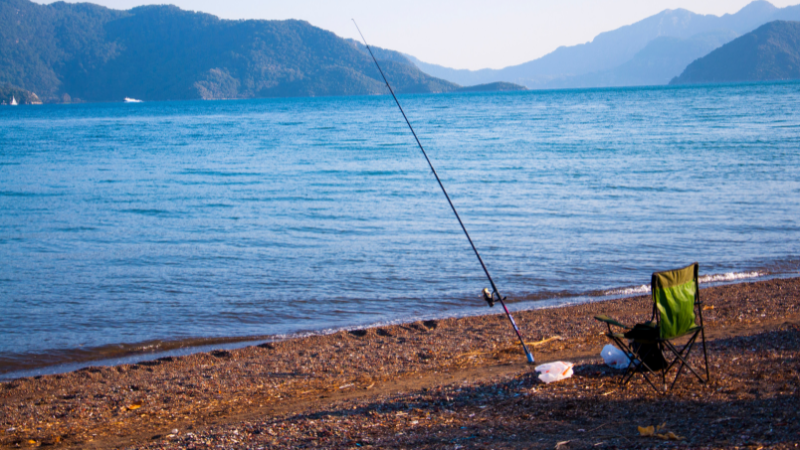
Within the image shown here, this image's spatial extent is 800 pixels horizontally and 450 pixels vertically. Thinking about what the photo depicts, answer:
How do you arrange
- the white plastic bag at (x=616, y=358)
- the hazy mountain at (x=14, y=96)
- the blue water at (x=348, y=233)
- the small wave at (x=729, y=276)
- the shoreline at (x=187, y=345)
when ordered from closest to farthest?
the white plastic bag at (x=616, y=358)
the shoreline at (x=187, y=345)
the blue water at (x=348, y=233)
the small wave at (x=729, y=276)
the hazy mountain at (x=14, y=96)

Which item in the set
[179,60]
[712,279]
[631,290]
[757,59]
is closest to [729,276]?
[712,279]

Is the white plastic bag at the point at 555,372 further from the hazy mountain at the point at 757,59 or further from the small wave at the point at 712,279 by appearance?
the hazy mountain at the point at 757,59

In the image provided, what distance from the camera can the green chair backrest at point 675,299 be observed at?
4543 mm

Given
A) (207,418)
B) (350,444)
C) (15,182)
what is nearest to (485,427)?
(350,444)

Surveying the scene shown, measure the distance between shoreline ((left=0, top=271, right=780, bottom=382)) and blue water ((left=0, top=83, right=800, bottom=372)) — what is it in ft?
0.34

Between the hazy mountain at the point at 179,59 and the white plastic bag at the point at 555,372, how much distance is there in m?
163

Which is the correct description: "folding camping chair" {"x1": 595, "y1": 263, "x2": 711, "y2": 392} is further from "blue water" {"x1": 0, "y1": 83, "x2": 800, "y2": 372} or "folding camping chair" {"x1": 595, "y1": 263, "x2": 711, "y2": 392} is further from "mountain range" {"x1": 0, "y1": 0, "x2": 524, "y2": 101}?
"mountain range" {"x1": 0, "y1": 0, "x2": 524, "y2": 101}

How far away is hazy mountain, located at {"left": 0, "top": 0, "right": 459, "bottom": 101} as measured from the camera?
169 m

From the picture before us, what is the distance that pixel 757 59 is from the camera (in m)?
150

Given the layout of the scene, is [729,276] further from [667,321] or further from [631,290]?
[667,321]

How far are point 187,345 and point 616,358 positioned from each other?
520 cm

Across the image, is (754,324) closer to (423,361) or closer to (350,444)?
(423,361)

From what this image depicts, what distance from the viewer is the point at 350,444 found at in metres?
4.20

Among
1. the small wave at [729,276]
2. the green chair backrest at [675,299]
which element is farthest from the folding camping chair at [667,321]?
the small wave at [729,276]
